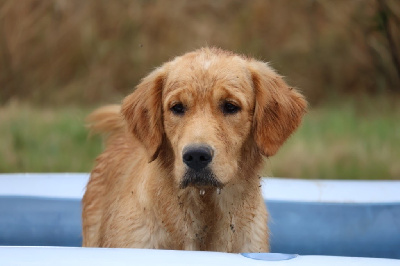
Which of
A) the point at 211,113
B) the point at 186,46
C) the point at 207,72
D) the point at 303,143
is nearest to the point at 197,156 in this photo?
the point at 211,113

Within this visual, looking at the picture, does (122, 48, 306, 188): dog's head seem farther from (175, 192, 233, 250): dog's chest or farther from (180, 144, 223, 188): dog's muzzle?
(175, 192, 233, 250): dog's chest

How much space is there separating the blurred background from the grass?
0.06m

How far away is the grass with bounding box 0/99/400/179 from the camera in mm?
7590

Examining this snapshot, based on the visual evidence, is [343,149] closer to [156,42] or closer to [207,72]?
[156,42]

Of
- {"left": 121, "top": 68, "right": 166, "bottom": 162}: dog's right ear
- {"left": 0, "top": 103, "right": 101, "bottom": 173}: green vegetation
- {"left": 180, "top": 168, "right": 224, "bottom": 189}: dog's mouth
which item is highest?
{"left": 121, "top": 68, "right": 166, "bottom": 162}: dog's right ear

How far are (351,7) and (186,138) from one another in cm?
696

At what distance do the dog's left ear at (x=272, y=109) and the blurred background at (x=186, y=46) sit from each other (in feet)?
17.2

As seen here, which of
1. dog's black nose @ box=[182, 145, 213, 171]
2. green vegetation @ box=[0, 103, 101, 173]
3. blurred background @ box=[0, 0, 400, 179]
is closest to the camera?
dog's black nose @ box=[182, 145, 213, 171]

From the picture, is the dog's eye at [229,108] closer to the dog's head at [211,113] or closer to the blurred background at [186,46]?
the dog's head at [211,113]

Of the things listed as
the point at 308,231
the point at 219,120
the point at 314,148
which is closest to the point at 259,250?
the point at 219,120

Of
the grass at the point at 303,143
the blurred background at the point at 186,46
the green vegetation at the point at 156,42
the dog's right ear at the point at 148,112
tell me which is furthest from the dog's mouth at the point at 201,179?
the green vegetation at the point at 156,42

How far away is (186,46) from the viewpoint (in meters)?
10.2

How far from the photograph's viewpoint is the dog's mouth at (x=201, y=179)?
134 inches

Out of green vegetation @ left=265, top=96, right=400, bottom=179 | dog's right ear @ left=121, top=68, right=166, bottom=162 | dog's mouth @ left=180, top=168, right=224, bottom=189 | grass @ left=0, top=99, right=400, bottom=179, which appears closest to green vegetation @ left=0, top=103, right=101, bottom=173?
grass @ left=0, top=99, right=400, bottom=179
